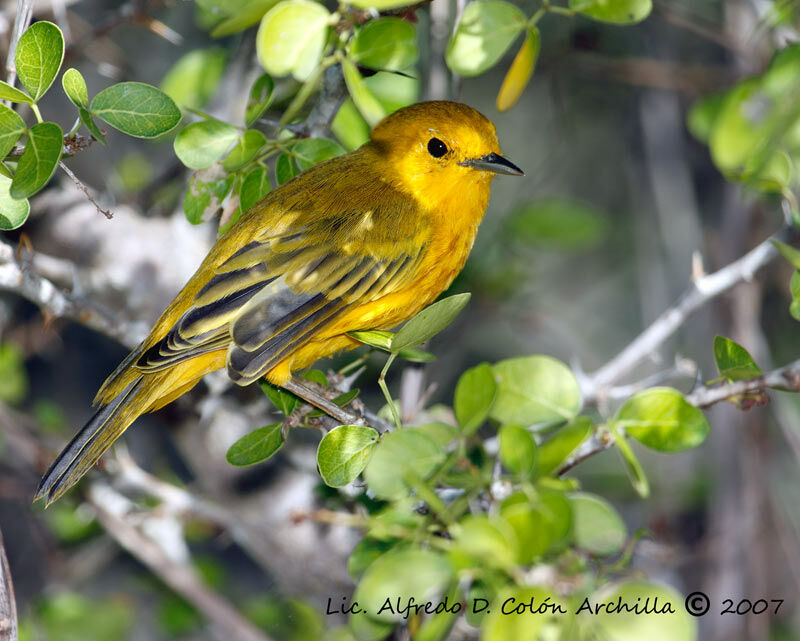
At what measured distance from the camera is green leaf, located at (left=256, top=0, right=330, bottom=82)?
2777 mm

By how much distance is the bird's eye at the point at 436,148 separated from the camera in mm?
3789

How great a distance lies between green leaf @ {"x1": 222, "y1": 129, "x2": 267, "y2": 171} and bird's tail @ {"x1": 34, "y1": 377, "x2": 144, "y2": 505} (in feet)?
3.11

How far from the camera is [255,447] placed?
2793 mm

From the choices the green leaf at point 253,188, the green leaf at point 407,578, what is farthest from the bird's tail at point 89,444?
the green leaf at point 407,578

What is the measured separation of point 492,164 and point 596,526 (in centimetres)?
208

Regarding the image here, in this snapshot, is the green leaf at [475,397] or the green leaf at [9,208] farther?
the green leaf at [9,208]

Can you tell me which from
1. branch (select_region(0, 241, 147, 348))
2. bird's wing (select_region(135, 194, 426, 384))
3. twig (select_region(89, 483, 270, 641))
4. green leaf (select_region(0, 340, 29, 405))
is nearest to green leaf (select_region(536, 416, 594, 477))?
bird's wing (select_region(135, 194, 426, 384))

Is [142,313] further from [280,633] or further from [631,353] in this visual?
[631,353]

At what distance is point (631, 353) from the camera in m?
3.44

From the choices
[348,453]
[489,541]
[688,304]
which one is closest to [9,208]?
[348,453]

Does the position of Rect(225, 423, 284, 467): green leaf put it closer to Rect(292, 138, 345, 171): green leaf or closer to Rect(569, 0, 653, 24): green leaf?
Rect(292, 138, 345, 171): green leaf

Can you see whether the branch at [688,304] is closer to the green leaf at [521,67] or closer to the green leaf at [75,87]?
the green leaf at [521,67]

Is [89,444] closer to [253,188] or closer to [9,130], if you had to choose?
[253,188]

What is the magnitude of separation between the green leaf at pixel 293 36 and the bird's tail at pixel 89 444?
53.8 inches
